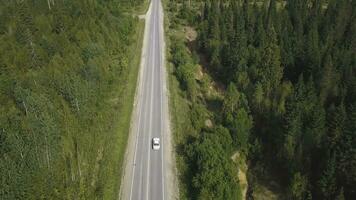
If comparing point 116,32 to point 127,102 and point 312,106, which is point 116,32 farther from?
point 312,106

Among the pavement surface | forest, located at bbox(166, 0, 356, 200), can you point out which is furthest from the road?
forest, located at bbox(166, 0, 356, 200)

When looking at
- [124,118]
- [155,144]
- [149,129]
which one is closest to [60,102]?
[124,118]

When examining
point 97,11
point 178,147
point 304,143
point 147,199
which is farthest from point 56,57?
point 304,143

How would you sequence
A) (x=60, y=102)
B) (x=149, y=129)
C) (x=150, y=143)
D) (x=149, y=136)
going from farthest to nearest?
1. (x=149, y=129)
2. (x=149, y=136)
3. (x=150, y=143)
4. (x=60, y=102)

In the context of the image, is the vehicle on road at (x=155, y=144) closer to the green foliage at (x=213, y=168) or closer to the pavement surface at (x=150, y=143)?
the pavement surface at (x=150, y=143)

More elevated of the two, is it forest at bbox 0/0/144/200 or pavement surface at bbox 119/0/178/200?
forest at bbox 0/0/144/200

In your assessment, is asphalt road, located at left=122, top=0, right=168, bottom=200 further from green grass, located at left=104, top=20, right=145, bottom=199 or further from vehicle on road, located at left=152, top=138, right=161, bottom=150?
green grass, located at left=104, top=20, right=145, bottom=199

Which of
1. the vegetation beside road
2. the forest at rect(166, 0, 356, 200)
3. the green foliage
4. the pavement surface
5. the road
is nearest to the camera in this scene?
the green foliage

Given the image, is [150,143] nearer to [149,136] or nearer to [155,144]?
→ [155,144]
